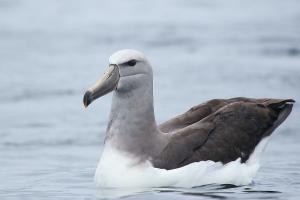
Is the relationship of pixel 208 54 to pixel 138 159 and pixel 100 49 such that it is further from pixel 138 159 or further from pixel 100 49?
pixel 138 159

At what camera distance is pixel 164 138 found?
37.3 feet

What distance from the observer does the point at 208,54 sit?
21531 mm

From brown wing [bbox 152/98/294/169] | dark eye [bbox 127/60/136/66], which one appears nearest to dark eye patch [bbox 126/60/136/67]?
dark eye [bbox 127/60/136/66]

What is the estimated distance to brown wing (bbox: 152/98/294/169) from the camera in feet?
37.0

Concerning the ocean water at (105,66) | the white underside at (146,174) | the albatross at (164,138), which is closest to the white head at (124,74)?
the albatross at (164,138)

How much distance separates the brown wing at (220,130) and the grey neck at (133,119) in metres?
0.22

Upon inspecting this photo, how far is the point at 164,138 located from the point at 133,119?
38 centimetres

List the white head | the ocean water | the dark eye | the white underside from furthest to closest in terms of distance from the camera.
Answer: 1. the ocean water
2. the dark eye
3. the white head
4. the white underside

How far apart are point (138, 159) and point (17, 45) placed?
12518 millimetres

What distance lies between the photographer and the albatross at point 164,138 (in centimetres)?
1109

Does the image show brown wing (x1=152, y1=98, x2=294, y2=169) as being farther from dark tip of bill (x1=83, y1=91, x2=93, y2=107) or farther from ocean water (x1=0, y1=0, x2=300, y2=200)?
dark tip of bill (x1=83, y1=91, x2=93, y2=107)

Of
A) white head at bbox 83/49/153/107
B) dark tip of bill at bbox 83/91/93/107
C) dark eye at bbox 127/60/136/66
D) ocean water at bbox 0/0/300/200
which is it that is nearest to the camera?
dark tip of bill at bbox 83/91/93/107

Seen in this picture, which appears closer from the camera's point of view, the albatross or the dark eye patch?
the albatross

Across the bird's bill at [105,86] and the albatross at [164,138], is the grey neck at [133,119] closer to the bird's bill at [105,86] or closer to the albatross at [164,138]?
the albatross at [164,138]
